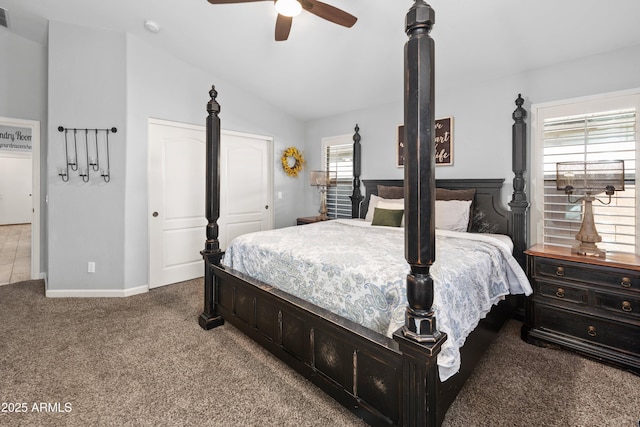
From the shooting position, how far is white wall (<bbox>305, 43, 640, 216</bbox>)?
8.45 ft

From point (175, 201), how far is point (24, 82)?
2.28 m

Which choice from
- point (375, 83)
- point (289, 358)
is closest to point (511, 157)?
point (375, 83)

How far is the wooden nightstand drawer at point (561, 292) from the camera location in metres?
2.22

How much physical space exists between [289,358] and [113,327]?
1.79 meters

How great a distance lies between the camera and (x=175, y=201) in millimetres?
3914

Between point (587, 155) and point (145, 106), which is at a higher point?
point (145, 106)

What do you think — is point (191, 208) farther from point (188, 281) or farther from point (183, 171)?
point (188, 281)

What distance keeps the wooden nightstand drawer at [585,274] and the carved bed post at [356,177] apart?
2.38 meters

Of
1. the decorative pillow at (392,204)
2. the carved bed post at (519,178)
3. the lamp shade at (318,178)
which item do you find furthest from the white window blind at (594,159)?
the lamp shade at (318,178)

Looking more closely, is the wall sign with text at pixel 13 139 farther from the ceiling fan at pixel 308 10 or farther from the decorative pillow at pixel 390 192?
the decorative pillow at pixel 390 192

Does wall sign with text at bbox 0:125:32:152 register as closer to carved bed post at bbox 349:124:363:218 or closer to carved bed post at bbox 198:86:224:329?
carved bed post at bbox 198:86:224:329

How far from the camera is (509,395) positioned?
1.79 metres

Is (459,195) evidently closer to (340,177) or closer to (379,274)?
(340,177)

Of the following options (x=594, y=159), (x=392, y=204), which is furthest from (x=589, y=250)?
(x=392, y=204)
